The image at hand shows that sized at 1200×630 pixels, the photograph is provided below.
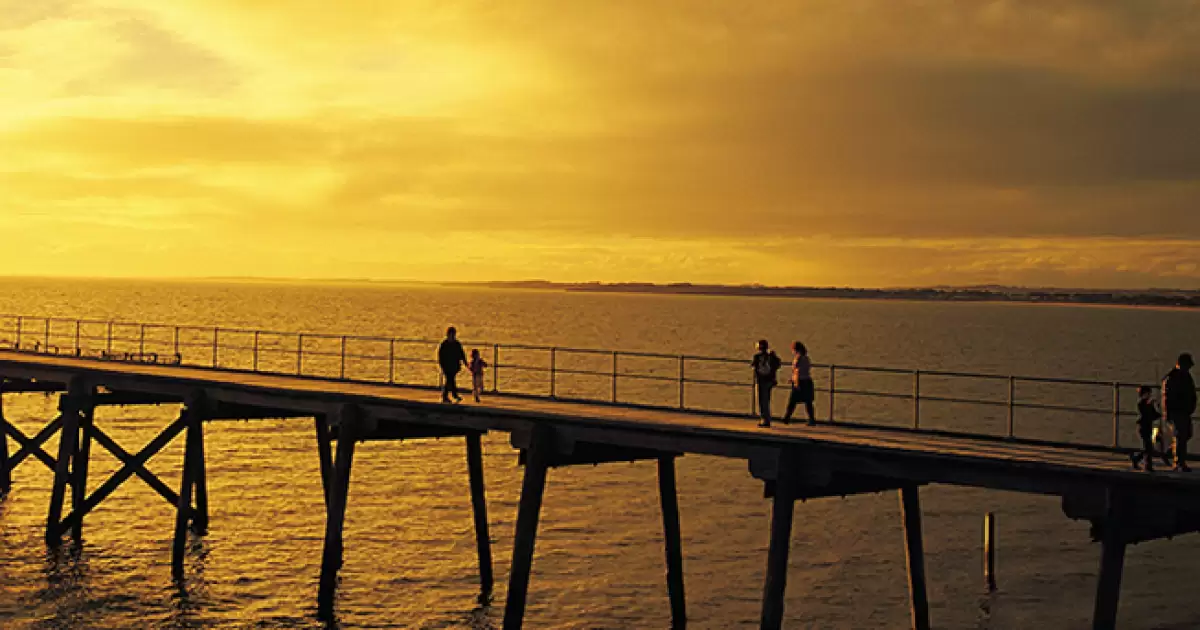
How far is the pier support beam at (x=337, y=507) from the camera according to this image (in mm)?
26766

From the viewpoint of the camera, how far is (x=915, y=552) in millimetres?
26125

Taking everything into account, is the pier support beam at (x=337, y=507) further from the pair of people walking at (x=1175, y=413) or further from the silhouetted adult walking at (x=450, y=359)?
the pair of people walking at (x=1175, y=413)

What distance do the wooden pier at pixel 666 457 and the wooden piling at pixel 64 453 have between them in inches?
1.6

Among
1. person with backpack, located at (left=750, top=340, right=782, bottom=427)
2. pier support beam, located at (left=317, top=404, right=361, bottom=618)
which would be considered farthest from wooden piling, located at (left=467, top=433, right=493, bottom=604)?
person with backpack, located at (left=750, top=340, right=782, bottom=427)

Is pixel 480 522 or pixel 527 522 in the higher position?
pixel 527 522

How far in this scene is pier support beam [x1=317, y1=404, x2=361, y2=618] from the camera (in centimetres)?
2677

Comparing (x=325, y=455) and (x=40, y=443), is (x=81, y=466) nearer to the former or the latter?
(x=40, y=443)

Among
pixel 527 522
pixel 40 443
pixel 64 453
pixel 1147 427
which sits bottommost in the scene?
pixel 40 443

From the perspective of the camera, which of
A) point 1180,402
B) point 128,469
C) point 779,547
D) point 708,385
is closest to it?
point 1180,402

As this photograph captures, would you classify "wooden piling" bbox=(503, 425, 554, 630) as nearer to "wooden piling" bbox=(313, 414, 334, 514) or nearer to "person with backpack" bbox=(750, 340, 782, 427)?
"person with backpack" bbox=(750, 340, 782, 427)

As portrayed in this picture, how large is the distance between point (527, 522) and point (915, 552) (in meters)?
8.20

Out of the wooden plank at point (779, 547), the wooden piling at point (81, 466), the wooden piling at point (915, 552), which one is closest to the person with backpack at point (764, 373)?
the wooden plank at point (779, 547)

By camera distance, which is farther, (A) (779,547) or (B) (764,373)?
(B) (764,373)

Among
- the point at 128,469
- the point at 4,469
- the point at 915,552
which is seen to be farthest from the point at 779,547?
the point at 4,469
